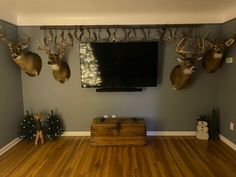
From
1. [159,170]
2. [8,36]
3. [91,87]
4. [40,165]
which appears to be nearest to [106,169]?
[159,170]

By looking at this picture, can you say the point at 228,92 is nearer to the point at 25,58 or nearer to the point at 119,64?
the point at 119,64

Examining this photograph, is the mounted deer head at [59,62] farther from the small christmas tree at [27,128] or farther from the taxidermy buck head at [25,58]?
the small christmas tree at [27,128]

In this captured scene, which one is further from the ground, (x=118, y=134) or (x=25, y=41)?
(x=25, y=41)

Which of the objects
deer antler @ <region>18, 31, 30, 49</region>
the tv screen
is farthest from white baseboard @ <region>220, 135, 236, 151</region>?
deer antler @ <region>18, 31, 30, 49</region>

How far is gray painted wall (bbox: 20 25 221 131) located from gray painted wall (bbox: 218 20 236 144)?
0.67 ft

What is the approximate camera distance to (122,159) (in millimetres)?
3354

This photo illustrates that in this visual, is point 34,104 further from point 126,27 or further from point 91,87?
point 126,27

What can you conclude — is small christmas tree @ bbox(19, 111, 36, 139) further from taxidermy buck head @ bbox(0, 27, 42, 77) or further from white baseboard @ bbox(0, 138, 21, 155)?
taxidermy buck head @ bbox(0, 27, 42, 77)

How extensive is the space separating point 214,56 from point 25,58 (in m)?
3.35

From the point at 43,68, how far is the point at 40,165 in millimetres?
1930

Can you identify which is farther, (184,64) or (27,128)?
(27,128)

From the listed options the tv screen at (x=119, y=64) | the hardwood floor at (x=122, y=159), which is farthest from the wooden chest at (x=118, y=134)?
the tv screen at (x=119, y=64)

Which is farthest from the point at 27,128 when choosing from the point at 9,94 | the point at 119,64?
the point at 119,64

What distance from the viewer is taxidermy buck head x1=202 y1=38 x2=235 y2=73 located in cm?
367
